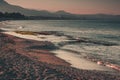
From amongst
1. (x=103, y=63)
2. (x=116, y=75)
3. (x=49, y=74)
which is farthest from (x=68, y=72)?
(x=103, y=63)

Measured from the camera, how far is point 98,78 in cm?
1691

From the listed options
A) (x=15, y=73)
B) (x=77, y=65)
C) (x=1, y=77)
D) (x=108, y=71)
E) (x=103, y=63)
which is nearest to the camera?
(x=1, y=77)

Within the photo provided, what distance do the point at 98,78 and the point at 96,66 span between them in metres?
5.24

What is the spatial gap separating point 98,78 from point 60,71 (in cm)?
240

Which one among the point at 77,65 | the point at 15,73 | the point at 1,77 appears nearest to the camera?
the point at 1,77

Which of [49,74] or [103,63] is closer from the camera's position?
[49,74]

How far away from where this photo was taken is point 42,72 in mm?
16656

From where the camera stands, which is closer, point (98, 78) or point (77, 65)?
point (98, 78)

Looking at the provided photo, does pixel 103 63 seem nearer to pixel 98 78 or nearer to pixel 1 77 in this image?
pixel 98 78

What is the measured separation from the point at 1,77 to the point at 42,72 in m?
2.87

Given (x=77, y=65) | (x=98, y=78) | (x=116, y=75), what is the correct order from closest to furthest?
(x=98, y=78)
(x=116, y=75)
(x=77, y=65)

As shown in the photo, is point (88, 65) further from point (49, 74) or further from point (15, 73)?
point (15, 73)

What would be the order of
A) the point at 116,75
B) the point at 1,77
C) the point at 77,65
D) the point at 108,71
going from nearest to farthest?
the point at 1,77
the point at 116,75
the point at 108,71
the point at 77,65

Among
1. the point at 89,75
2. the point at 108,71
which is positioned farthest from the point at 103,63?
the point at 89,75
